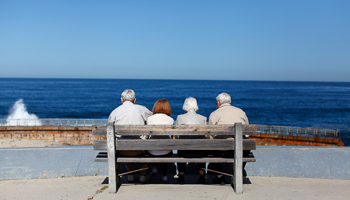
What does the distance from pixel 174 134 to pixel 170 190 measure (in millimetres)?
884

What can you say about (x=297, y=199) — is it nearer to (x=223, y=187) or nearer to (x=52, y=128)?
(x=223, y=187)

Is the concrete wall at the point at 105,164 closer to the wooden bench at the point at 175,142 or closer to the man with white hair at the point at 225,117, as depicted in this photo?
the man with white hair at the point at 225,117

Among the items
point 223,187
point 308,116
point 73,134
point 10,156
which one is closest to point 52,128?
point 73,134

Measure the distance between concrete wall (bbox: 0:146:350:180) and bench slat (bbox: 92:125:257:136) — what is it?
4.15ft

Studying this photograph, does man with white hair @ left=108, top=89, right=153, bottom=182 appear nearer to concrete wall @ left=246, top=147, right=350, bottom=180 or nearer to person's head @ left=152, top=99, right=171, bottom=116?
person's head @ left=152, top=99, right=171, bottom=116

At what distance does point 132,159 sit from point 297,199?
2266mm

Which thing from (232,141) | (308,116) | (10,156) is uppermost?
(232,141)

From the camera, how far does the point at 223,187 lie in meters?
4.52

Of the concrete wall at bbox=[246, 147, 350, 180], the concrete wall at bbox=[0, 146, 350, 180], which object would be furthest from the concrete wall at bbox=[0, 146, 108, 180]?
the concrete wall at bbox=[246, 147, 350, 180]

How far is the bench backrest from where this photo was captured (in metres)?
4.11

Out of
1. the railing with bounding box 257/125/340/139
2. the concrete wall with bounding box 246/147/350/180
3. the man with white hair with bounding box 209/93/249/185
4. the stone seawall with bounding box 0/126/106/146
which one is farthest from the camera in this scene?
the stone seawall with bounding box 0/126/106/146

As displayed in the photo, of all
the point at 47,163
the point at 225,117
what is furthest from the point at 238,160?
the point at 47,163

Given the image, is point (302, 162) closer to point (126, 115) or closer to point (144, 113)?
point (144, 113)

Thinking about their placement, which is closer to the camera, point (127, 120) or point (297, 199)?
point (297, 199)
